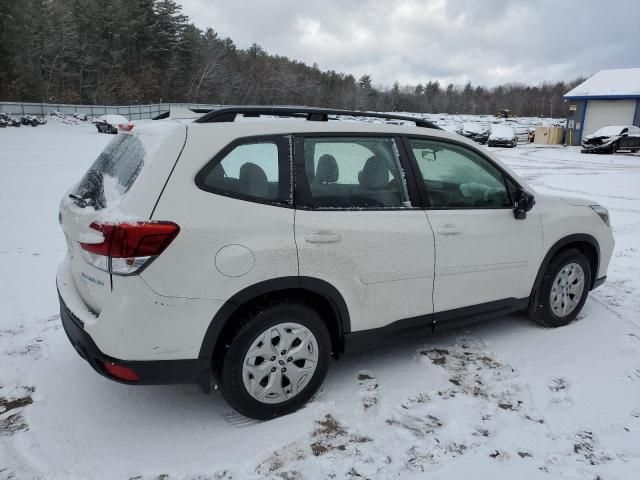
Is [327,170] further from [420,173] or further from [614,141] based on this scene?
[614,141]

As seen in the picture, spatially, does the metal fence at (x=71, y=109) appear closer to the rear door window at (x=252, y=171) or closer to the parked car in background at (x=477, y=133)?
the parked car in background at (x=477, y=133)

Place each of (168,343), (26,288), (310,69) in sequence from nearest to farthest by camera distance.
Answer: (168,343)
(26,288)
(310,69)

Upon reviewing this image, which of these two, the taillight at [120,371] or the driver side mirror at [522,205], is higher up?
the driver side mirror at [522,205]

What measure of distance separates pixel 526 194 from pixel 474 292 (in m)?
0.88

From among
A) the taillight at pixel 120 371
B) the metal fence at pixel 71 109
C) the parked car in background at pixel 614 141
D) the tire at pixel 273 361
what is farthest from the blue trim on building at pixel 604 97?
the taillight at pixel 120 371

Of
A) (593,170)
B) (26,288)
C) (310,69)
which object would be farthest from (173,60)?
(26,288)

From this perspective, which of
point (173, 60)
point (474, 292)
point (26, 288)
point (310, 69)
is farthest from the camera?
point (310, 69)

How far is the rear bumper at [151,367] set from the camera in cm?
247

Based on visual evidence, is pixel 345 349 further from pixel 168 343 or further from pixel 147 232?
pixel 147 232

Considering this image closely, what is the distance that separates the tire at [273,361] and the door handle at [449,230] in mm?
1059

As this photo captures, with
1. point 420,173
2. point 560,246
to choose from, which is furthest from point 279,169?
point 560,246

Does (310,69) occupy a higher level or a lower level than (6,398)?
higher

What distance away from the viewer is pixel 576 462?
2.52 m

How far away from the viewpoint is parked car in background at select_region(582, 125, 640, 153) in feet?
90.8
